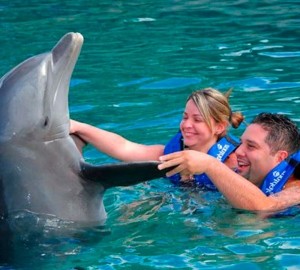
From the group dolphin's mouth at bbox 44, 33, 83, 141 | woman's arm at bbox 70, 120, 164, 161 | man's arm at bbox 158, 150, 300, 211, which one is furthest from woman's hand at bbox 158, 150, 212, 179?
woman's arm at bbox 70, 120, 164, 161

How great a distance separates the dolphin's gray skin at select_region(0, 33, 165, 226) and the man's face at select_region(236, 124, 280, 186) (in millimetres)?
1667

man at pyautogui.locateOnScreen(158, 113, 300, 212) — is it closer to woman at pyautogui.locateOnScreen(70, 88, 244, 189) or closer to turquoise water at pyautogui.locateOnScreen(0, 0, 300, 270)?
turquoise water at pyautogui.locateOnScreen(0, 0, 300, 270)

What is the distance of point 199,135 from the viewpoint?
8.58 metres

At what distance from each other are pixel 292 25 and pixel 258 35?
73 cm

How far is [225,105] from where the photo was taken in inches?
339

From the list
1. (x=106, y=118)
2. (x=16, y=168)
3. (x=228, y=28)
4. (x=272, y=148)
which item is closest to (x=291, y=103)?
(x=106, y=118)

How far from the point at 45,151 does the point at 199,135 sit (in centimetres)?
218

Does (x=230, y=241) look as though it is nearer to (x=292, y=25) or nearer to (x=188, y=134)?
(x=188, y=134)

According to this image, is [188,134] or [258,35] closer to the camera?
[188,134]

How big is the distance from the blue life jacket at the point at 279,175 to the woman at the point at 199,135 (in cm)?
67

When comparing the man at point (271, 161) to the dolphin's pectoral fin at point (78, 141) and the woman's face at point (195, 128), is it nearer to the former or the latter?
the woman's face at point (195, 128)

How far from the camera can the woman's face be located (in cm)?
851

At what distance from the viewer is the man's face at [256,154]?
26.2ft

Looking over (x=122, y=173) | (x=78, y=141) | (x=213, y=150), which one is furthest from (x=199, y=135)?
(x=122, y=173)
